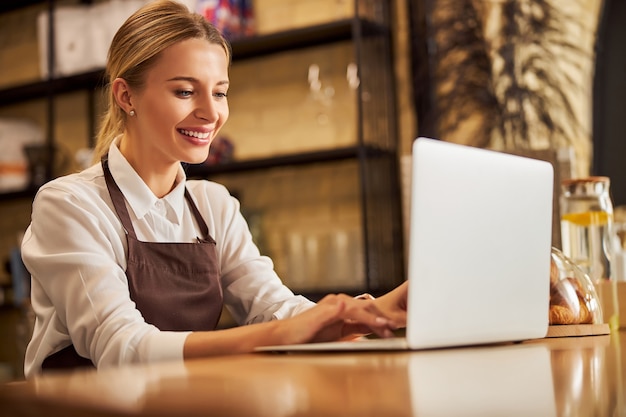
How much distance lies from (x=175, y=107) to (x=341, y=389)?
1244 mm

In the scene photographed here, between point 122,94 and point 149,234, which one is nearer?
point 149,234

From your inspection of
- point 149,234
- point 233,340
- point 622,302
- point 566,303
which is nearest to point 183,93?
point 149,234

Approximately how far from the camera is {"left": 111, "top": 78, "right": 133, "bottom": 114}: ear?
1927 millimetres

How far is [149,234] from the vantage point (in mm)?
1823

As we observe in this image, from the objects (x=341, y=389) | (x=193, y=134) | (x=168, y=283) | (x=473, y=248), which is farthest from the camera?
(x=193, y=134)

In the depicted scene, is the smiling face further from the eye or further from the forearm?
the forearm

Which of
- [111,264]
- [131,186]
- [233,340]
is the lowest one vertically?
[233,340]

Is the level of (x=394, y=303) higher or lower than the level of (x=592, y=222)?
lower

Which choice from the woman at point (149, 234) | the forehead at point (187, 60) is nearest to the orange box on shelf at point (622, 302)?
the woman at point (149, 234)

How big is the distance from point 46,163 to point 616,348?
417 cm

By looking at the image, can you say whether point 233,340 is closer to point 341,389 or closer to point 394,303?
point 394,303

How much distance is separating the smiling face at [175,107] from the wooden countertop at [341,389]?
2.99 feet

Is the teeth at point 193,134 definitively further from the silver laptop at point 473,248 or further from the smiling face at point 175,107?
the silver laptop at point 473,248

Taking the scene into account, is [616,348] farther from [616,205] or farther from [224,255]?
[616,205]
